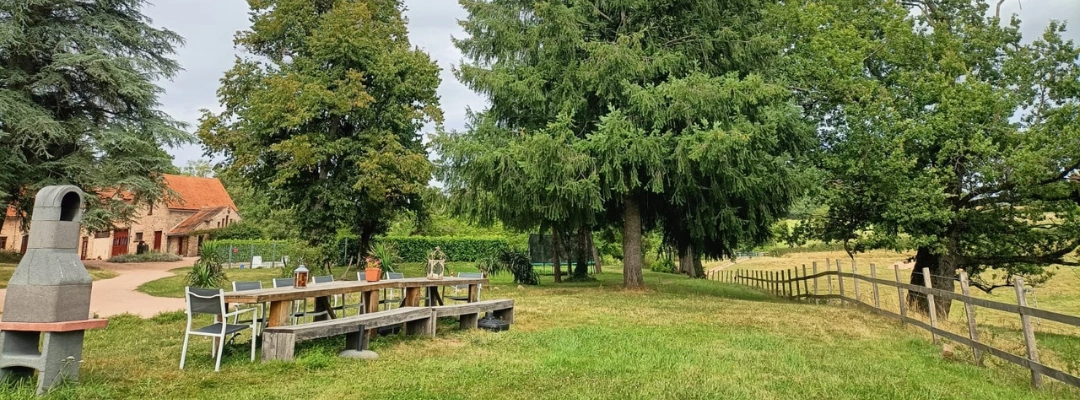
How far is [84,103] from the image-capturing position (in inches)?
867

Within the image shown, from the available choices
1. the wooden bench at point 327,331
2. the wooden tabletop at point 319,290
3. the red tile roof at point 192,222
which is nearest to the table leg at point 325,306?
the wooden tabletop at point 319,290

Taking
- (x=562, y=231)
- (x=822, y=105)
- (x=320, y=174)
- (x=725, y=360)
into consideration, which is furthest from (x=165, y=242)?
(x=725, y=360)

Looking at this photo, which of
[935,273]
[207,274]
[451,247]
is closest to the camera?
[207,274]

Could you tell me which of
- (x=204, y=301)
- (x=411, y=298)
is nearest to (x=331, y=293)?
(x=204, y=301)

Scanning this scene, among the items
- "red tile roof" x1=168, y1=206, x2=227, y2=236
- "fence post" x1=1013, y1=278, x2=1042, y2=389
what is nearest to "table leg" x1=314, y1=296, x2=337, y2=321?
"fence post" x1=1013, y1=278, x2=1042, y2=389

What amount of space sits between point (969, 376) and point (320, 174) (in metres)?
20.9

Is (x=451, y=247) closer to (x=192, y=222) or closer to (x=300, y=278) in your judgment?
(x=192, y=222)

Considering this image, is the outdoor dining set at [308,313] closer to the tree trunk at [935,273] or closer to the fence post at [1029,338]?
the fence post at [1029,338]

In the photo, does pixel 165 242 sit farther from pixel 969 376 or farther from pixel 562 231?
pixel 969 376

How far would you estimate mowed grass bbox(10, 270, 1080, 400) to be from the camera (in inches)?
176

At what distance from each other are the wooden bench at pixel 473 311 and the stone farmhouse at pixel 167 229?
3628 centimetres

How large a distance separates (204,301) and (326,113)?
17.9 meters

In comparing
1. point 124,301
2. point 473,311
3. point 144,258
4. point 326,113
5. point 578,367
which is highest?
point 326,113

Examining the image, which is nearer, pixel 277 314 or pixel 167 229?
pixel 277 314
